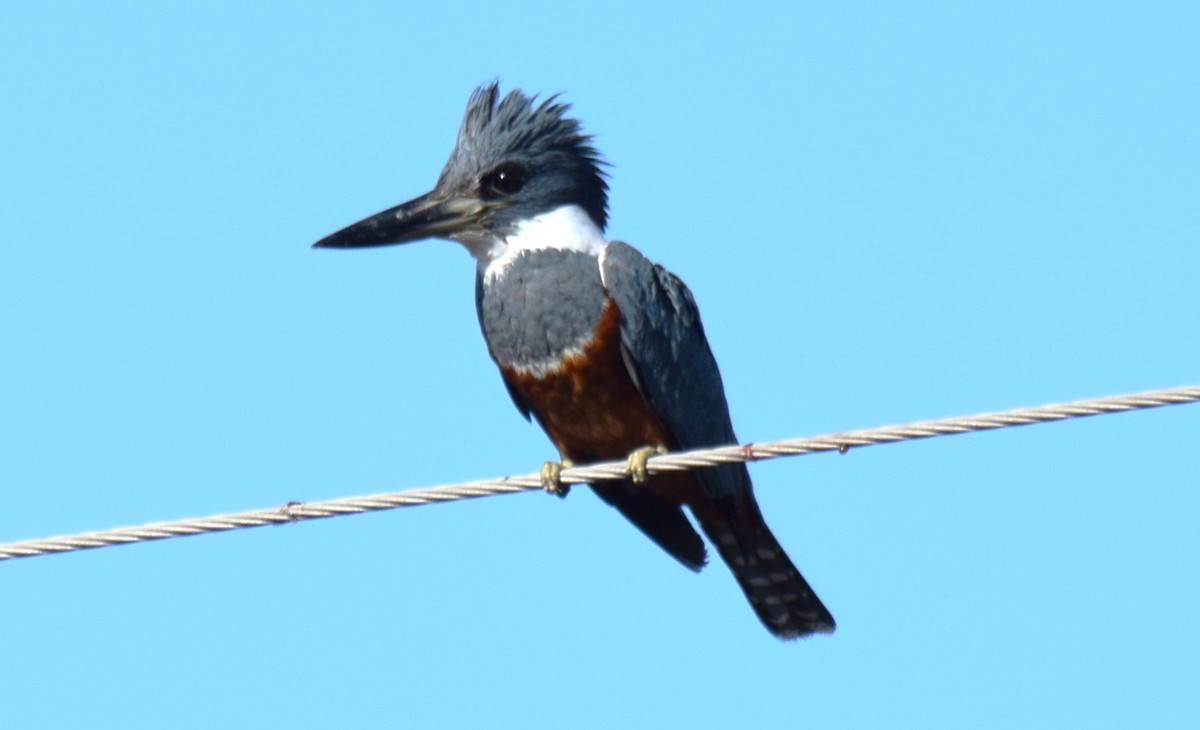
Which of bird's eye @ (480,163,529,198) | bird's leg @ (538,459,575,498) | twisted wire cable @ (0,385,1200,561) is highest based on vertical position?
bird's eye @ (480,163,529,198)

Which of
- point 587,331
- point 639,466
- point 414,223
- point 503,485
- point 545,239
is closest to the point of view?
point 503,485

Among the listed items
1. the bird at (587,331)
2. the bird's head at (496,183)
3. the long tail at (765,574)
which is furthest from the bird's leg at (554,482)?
the bird's head at (496,183)

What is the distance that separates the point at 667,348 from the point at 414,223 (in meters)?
1.02

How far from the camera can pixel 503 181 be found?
6.04 m

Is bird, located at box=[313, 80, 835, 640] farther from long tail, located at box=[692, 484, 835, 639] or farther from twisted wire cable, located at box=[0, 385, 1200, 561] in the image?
twisted wire cable, located at box=[0, 385, 1200, 561]

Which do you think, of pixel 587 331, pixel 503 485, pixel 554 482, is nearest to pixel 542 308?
pixel 587 331

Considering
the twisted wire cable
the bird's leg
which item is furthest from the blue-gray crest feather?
the twisted wire cable

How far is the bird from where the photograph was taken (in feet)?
18.3

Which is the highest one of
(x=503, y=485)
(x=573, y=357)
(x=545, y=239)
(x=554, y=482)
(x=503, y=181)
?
(x=503, y=181)

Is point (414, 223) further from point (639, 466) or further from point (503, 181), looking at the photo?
point (639, 466)

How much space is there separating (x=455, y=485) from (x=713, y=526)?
2.03m

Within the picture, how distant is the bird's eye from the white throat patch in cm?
16

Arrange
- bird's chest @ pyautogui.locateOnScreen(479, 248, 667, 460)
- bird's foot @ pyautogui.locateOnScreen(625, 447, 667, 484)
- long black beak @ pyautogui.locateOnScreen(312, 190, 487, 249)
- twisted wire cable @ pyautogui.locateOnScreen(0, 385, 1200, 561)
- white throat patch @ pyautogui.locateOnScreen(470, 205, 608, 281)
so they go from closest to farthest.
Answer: twisted wire cable @ pyautogui.locateOnScreen(0, 385, 1200, 561) < bird's foot @ pyautogui.locateOnScreen(625, 447, 667, 484) < bird's chest @ pyautogui.locateOnScreen(479, 248, 667, 460) < white throat patch @ pyautogui.locateOnScreen(470, 205, 608, 281) < long black beak @ pyautogui.locateOnScreen(312, 190, 487, 249)

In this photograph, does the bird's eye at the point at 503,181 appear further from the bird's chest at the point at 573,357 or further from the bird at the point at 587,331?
the bird's chest at the point at 573,357
